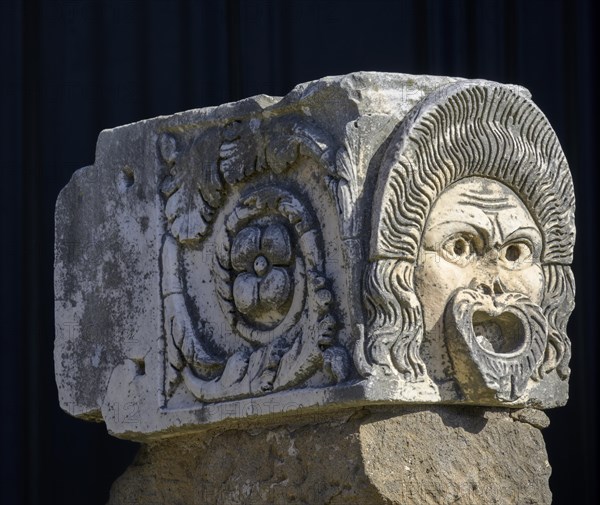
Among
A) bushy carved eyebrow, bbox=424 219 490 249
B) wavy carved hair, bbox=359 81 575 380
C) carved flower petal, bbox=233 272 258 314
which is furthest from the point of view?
carved flower petal, bbox=233 272 258 314

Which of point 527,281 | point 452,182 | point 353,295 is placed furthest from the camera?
point 527,281

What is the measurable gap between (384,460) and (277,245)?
0.65 meters

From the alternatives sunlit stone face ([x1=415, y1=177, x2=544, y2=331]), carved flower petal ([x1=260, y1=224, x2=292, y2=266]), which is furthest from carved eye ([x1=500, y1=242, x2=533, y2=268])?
carved flower petal ([x1=260, y1=224, x2=292, y2=266])

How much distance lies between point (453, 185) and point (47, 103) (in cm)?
229

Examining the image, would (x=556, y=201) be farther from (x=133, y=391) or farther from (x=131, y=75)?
(x=131, y=75)

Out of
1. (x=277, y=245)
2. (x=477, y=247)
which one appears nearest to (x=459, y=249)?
(x=477, y=247)

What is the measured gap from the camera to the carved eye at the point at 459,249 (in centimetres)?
489

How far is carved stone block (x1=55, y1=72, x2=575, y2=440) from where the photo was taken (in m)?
4.78

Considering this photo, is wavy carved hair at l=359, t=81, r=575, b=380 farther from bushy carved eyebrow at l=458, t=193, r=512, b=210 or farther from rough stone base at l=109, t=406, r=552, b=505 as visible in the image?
rough stone base at l=109, t=406, r=552, b=505

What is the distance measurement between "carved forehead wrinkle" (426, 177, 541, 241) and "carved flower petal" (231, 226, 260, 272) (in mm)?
492

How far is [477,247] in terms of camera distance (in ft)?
16.2

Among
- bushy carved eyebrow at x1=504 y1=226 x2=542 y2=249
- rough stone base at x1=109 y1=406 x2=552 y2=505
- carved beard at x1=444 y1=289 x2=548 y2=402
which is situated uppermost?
bushy carved eyebrow at x1=504 y1=226 x2=542 y2=249

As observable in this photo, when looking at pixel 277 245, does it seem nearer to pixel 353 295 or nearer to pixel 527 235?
pixel 353 295

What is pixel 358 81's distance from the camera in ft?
16.0
